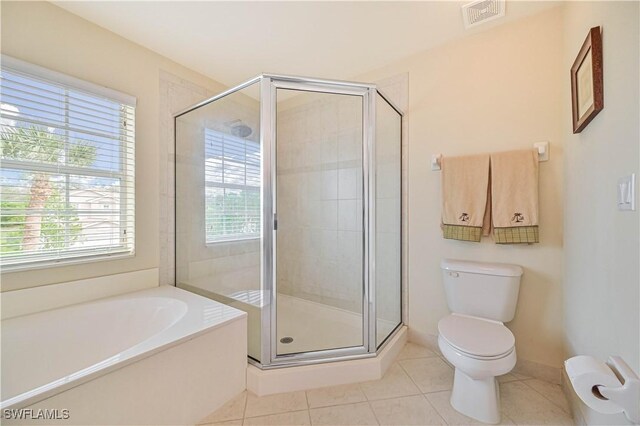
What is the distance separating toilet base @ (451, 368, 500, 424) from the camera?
4.38 feet

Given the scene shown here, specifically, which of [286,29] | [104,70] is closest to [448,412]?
[286,29]

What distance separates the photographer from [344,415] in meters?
1.39

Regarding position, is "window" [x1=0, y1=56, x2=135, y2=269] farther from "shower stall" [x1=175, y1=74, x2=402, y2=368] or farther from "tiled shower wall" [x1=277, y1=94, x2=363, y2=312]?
"tiled shower wall" [x1=277, y1=94, x2=363, y2=312]

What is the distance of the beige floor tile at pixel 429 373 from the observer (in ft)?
5.28

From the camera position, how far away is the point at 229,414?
1.39 m

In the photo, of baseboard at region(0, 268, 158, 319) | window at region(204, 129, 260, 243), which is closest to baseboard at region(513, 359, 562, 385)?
window at region(204, 129, 260, 243)

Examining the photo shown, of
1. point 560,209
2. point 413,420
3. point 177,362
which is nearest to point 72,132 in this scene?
point 177,362

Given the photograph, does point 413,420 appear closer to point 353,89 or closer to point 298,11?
point 353,89

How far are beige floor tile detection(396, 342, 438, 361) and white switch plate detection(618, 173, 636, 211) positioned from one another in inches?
59.5

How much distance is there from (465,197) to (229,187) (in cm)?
171

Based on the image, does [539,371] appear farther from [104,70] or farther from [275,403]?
[104,70]

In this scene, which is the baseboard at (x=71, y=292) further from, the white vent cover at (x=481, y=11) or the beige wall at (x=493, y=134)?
the white vent cover at (x=481, y=11)

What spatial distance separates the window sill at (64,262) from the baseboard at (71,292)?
12cm

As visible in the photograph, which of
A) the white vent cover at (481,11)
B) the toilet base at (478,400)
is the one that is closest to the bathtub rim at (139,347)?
the toilet base at (478,400)
